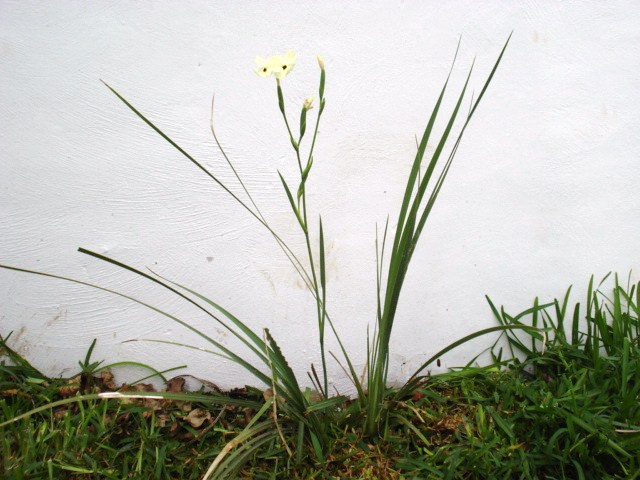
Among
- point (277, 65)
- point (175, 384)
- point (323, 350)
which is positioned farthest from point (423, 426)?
point (277, 65)

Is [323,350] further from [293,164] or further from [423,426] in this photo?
[293,164]

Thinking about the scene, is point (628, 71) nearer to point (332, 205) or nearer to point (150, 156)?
point (332, 205)

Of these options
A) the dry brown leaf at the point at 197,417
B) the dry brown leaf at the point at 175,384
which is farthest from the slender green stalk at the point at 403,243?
the dry brown leaf at the point at 175,384

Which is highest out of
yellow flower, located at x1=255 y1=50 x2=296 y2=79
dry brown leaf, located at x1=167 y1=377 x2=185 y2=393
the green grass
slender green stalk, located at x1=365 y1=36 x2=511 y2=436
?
yellow flower, located at x1=255 y1=50 x2=296 y2=79

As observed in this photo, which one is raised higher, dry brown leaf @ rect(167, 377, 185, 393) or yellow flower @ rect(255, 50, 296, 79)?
yellow flower @ rect(255, 50, 296, 79)

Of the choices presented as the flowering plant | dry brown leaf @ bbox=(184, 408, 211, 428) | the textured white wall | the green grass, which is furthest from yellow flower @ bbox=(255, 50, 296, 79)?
dry brown leaf @ bbox=(184, 408, 211, 428)

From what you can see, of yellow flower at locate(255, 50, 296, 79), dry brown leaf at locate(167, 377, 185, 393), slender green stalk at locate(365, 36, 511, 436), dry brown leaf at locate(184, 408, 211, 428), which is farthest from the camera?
dry brown leaf at locate(167, 377, 185, 393)

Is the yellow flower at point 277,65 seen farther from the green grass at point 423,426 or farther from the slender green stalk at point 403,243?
the green grass at point 423,426

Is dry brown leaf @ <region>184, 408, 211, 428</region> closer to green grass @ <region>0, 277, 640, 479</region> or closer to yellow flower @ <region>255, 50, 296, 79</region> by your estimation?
green grass @ <region>0, 277, 640, 479</region>
